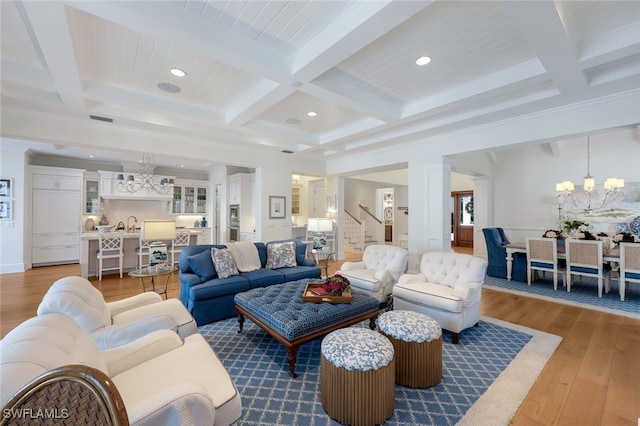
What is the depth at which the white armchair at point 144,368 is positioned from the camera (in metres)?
1.04

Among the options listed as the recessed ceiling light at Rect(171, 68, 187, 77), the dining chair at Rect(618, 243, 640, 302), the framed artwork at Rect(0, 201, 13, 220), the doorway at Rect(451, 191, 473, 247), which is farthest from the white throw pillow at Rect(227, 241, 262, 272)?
the doorway at Rect(451, 191, 473, 247)

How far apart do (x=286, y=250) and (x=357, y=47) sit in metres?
3.15

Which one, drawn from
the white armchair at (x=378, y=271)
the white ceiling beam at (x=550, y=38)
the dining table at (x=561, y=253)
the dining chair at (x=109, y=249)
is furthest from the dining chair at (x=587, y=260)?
the dining chair at (x=109, y=249)

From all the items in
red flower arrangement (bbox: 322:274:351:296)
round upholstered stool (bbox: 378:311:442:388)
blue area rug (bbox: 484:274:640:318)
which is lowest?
blue area rug (bbox: 484:274:640:318)

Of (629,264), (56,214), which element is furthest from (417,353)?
(56,214)

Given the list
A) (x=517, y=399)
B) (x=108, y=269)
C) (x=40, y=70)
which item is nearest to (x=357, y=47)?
(x=517, y=399)

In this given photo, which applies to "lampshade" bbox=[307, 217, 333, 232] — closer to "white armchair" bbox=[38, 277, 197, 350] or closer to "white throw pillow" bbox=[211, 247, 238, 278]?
"white throw pillow" bbox=[211, 247, 238, 278]

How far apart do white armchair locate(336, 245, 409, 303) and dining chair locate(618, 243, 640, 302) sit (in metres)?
3.38

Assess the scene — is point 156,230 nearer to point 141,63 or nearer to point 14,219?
point 141,63

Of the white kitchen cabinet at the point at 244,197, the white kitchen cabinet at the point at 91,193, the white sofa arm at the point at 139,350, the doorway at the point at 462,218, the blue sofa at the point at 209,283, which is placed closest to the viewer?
the white sofa arm at the point at 139,350

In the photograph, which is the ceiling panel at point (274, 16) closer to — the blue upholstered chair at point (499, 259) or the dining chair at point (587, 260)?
the dining chair at point (587, 260)

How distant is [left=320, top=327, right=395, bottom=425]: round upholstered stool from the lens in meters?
1.75

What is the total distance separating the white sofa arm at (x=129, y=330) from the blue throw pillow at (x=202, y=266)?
145 centimetres

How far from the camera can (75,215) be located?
282 inches
